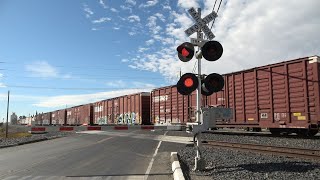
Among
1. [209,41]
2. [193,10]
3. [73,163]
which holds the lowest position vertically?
[73,163]

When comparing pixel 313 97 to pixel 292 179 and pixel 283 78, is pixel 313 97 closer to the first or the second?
pixel 283 78

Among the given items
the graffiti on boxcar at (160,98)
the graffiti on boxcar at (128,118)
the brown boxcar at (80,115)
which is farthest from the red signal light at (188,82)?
the brown boxcar at (80,115)

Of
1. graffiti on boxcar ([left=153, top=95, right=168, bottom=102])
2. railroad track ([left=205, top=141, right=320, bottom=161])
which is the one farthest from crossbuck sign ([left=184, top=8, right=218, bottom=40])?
graffiti on boxcar ([left=153, top=95, right=168, bottom=102])

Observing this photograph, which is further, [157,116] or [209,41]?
[157,116]

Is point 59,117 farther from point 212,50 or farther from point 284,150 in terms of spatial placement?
point 212,50

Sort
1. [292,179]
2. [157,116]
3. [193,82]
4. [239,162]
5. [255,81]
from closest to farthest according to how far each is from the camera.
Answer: [292,179]
[193,82]
[239,162]
[255,81]
[157,116]

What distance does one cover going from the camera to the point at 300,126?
17.9m

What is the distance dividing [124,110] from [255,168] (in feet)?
113

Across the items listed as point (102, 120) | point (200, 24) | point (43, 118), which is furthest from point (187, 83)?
point (43, 118)

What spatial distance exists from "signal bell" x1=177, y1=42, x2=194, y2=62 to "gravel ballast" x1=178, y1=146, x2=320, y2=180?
3141 mm

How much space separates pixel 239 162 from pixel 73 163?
18.0 feet

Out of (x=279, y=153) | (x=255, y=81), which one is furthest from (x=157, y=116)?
(x=279, y=153)

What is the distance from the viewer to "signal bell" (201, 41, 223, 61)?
30.5 feet

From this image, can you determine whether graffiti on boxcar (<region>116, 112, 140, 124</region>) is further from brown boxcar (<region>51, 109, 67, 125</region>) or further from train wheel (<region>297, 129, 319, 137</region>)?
brown boxcar (<region>51, 109, 67, 125</region>)
